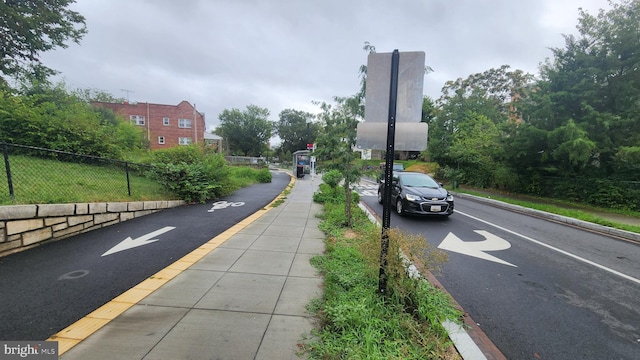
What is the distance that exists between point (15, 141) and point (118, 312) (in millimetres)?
10404

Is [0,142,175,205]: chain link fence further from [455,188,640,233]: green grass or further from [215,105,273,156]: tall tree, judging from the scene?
[215,105,273,156]: tall tree

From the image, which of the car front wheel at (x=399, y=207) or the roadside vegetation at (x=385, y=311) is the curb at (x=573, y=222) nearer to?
the car front wheel at (x=399, y=207)

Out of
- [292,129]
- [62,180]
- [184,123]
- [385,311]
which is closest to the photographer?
[385,311]

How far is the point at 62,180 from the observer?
252 inches

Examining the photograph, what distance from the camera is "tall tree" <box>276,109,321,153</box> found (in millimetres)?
52013

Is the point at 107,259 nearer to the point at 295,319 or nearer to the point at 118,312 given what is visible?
the point at 118,312

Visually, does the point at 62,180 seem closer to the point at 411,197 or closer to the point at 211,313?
the point at 211,313

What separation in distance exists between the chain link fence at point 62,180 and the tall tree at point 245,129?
37639 mm

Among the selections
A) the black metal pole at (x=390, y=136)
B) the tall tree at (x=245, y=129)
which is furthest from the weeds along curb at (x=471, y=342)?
the tall tree at (x=245, y=129)

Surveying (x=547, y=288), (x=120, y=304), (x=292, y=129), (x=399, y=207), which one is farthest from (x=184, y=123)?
(x=547, y=288)

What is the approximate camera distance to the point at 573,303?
11.3 ft

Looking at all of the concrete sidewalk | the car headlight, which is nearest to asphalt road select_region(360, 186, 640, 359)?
the car headlight

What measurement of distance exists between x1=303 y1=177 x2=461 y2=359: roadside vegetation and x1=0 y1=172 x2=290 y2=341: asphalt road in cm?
256

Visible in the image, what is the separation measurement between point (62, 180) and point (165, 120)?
34.5m
